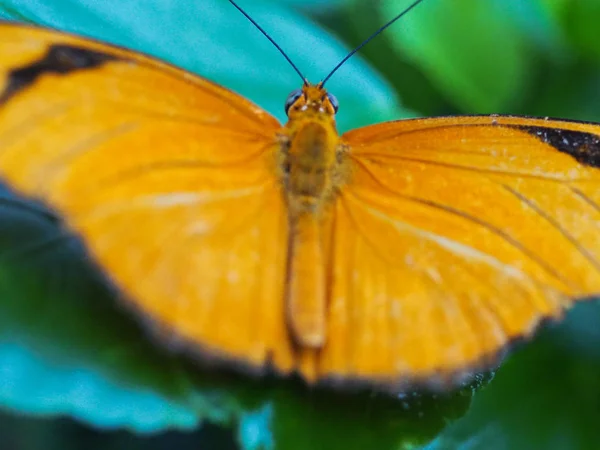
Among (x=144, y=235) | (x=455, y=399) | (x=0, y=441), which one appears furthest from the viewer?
(x=0, y=441)

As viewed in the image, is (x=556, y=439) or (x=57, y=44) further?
(x=556, y=439)

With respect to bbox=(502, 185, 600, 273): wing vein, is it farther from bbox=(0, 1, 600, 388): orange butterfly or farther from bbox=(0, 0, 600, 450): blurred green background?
bbox=(0, 0, 600, 450): blurred green background

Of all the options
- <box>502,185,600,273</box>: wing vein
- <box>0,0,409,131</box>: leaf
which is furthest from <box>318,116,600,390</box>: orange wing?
<box>0,0,409,131</box>: leaf

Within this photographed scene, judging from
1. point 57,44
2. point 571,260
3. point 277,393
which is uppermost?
point 57,44

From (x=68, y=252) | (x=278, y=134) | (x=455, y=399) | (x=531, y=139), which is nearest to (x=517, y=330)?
(x=455, y=399)

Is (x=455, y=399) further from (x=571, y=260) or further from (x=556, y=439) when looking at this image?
(x=556, y=439)

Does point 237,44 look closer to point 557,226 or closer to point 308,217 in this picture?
point 308,217

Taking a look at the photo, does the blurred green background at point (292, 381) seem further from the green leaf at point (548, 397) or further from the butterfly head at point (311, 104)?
the butterfly head at point (311, 104)

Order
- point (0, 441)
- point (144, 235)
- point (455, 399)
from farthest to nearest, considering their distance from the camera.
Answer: point (0, 441)
point (455, 399)
point (144, 235)
